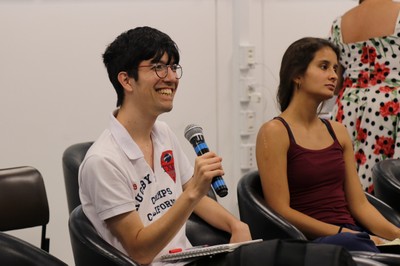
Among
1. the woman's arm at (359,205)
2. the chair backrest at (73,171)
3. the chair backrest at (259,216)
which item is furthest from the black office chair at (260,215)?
the chair backrest at (73,171)

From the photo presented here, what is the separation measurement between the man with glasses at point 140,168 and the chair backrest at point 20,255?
0.25m

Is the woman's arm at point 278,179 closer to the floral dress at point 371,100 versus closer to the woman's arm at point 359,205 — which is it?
the woman's arm at point 359,205

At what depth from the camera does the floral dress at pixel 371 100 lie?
380 cm

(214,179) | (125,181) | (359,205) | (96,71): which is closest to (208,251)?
(214,179)

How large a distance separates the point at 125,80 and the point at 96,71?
214 centimetres

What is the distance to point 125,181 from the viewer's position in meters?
2.33

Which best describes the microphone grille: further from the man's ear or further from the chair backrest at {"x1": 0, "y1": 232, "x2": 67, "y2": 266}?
the chair backrest at {"x1": 0, "y1": 232, "x2": 67, "y2": 266}

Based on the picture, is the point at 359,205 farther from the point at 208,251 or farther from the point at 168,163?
the point at 208,251

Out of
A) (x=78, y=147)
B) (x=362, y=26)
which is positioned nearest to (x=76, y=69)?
(x=78, y=147)

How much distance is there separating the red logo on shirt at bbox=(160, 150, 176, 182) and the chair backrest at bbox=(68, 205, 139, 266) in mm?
308

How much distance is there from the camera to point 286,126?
2.97 m

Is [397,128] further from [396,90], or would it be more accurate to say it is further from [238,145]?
[238,145]

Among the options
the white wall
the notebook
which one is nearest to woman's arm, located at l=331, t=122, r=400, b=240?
the notebook

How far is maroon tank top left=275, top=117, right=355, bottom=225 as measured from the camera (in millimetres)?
2939
